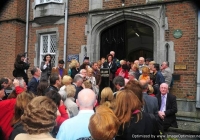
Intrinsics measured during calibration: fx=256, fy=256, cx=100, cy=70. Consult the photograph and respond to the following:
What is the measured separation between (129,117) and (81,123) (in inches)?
21.4

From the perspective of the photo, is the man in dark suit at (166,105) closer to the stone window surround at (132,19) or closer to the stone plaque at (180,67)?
the stone plaque at (180,67)

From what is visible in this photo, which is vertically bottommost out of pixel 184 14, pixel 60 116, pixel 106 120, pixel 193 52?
pixel 60 116

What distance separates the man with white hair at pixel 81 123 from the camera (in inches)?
103

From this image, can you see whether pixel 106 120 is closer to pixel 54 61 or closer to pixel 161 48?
pixel 161 48

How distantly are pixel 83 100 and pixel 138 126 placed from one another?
27.1 inches

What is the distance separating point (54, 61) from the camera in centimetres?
1209

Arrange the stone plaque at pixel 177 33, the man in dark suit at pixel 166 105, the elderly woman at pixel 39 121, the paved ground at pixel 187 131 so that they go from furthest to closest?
the stone plaque at pixel 177 33 < the paved ground at pixel 187 131 < the man in dark suit at pixel 166 105 < the elderly woman at pixel 39 121

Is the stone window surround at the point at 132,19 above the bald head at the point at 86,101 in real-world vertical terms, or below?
above

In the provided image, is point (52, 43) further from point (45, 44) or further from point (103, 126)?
point (103, 126)

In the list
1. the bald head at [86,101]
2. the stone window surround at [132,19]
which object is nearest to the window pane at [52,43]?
the stone window surround at [132,19]

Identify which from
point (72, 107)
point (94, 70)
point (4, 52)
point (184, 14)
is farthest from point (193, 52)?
point (4, 52)

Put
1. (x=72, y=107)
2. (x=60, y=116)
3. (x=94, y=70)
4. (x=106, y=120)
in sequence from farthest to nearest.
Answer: (x=94, y=70), (x=72, y=107), (x=60, y=116), (x=106, y=120)

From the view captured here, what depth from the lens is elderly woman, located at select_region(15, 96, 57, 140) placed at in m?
1.98

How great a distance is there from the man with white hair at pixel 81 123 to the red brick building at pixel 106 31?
6.46 metres
